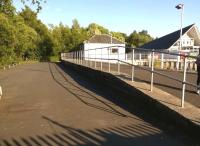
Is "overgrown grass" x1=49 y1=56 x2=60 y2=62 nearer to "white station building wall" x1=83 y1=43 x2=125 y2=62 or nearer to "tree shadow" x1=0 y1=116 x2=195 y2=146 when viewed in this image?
"white station building wall" x1=83 y1=43 x2=125 y2=62

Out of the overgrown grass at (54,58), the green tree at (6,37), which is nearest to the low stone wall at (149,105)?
the green tree at (6,37)

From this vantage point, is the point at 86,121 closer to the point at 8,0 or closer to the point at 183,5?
the point at 8,0

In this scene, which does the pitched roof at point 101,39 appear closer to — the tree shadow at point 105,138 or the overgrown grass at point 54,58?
the overgrown grass at point 54,58

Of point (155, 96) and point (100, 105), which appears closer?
point (155, 96)

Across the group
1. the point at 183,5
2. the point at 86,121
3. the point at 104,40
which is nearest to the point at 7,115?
the point at 86,121

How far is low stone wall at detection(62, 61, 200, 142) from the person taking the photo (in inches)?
272

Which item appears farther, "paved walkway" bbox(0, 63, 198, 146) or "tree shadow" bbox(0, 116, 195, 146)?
"paved walkway" bbox(0, 63, 198, 146)

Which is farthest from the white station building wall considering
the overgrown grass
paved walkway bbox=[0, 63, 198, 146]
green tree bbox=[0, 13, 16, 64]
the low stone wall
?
the overgrown grass

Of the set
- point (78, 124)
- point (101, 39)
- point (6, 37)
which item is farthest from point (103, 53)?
point (101, 39)

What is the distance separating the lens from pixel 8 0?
45.5ft

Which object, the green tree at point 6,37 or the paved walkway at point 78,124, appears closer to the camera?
the paved walkway at point 78,124

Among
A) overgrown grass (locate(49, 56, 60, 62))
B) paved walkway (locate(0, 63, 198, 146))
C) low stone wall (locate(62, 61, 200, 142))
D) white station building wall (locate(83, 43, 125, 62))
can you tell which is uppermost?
white station building wall (locate(83, 43, 125, 62))

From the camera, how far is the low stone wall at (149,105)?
692 centimetres

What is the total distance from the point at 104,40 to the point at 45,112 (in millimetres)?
66713
